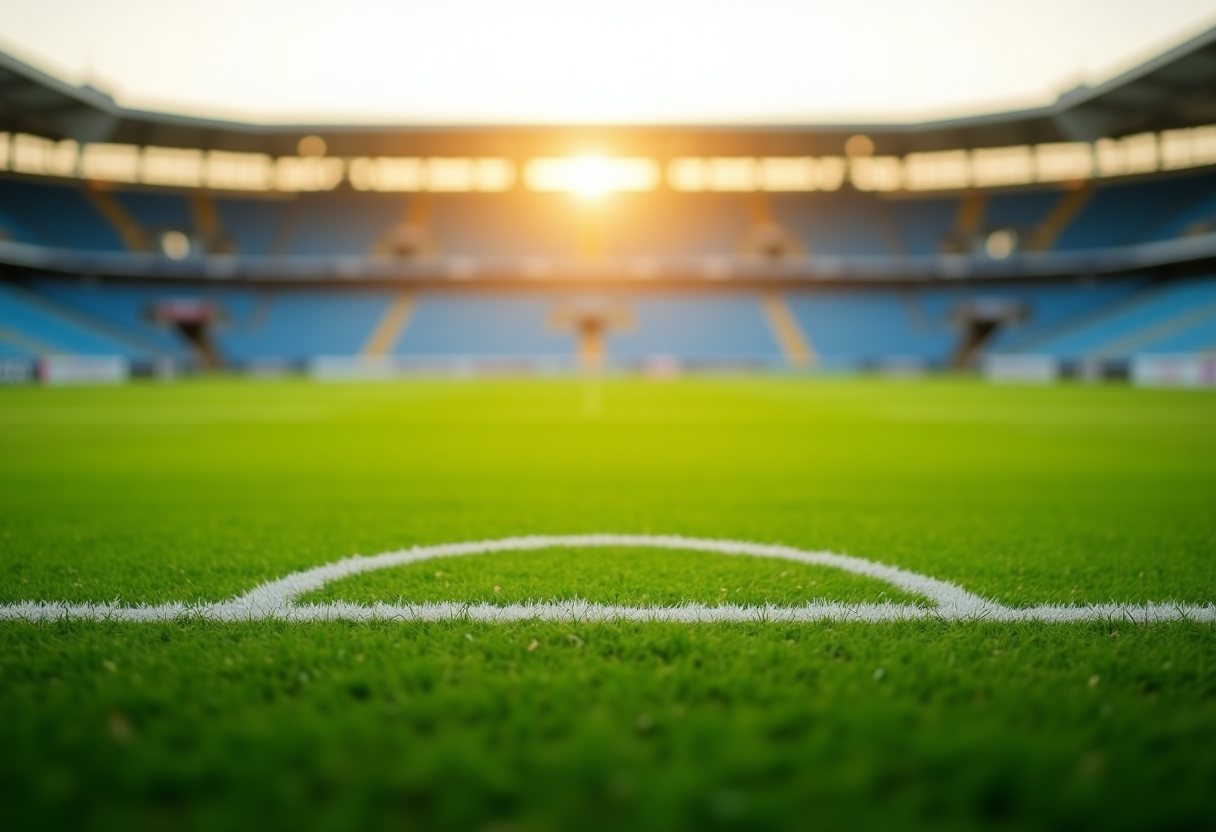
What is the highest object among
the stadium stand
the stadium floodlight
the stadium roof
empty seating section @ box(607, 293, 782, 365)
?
the stadium roof

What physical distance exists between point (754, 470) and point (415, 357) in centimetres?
3174

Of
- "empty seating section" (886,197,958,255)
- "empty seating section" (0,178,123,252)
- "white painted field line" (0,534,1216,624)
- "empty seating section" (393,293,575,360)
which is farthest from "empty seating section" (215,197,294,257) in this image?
"white painted field line" (0,534,1216,624)

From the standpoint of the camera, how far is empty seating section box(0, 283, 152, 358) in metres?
27.1

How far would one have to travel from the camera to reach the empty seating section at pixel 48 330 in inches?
1069

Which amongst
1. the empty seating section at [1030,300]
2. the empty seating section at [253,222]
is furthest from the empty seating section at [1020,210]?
the empty seating section at [253,222]

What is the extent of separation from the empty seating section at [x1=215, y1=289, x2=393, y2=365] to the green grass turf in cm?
3355

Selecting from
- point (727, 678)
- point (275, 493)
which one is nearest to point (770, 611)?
point (727, 678)

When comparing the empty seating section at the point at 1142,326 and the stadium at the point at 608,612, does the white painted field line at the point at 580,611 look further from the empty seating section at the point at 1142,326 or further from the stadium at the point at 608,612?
the empty seating section at the point at 1142,326

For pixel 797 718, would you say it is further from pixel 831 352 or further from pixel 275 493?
pixel 831 352

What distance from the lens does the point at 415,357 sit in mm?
35375

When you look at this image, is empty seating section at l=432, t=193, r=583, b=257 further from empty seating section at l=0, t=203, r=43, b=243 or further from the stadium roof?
empty seating section at l=0, t=203, r=43, b=243

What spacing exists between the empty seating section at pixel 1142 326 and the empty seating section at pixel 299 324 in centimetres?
3165

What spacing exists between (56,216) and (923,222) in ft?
141

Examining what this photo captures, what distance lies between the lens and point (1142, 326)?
93.2 feet
